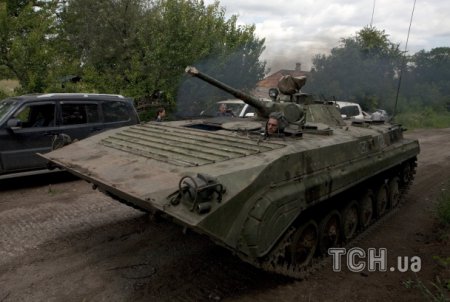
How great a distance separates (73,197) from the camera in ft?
27.1

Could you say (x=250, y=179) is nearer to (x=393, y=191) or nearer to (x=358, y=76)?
(x=393, y=191)

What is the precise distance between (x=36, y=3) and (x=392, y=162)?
1722cm

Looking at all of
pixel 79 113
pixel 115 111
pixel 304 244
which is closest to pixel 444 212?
pixel 304 244

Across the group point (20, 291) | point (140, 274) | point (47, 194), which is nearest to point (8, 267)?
point (20, 291)

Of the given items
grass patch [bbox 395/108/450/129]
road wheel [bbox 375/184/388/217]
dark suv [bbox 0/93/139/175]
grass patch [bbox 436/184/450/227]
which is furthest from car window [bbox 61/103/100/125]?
grass patch [bbox 395/108/450/129]

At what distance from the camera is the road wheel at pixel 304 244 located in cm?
494

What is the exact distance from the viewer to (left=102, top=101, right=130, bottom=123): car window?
981 cm

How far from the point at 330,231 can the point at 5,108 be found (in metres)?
6.86

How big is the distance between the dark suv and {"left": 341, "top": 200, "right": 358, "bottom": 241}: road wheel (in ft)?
15.6

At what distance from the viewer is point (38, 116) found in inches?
353

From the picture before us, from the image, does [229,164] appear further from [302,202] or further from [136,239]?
[136,239]

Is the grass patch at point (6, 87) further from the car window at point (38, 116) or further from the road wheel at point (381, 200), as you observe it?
the road wheel at point (381, 200)

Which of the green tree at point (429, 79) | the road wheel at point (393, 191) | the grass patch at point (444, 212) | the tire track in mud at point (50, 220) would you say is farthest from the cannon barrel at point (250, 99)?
the green tree at point (429, 79)

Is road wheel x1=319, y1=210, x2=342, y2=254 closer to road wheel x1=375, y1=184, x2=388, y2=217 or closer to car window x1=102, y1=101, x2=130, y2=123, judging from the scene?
road wheel x1=375, y1=184, x2=388, y2=217
